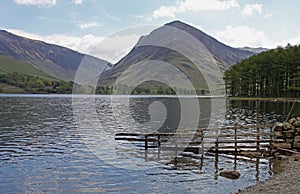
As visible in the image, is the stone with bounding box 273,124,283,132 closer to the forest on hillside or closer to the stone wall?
the stone wall

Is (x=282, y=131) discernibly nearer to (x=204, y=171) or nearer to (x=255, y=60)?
(x=204, y=171)

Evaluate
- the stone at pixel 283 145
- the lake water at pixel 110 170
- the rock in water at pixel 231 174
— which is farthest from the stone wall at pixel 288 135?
the rock in water at pixel 231 174

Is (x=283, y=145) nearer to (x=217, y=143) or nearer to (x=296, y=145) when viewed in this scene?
(x=296, y=145)

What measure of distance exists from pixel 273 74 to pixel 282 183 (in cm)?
13062

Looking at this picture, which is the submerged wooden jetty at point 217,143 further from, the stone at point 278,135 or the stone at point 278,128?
the stone at point 278,128

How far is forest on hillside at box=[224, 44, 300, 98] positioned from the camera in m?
137

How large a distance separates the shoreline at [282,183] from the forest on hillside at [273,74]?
354 feet

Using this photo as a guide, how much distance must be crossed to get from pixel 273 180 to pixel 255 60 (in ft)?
471

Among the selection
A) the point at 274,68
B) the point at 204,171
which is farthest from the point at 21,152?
the point at 274,68

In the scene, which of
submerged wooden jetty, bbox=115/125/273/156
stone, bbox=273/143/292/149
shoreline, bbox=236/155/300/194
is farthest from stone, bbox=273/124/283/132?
shoreline, bbox=236/155/300/194

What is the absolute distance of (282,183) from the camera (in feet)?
68.8

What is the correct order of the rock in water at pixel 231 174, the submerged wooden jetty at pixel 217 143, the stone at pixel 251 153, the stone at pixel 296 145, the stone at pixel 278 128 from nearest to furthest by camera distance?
the rock in water at pixel 231 174 → the stone at pixel 296 145 → the stone at pixel 251 153 → the stone at pixel 278 128 → the submerged wooden jetty at pixel 217 143

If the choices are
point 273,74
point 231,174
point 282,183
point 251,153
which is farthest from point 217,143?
point 273,74

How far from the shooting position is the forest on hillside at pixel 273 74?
13652 centimetres
